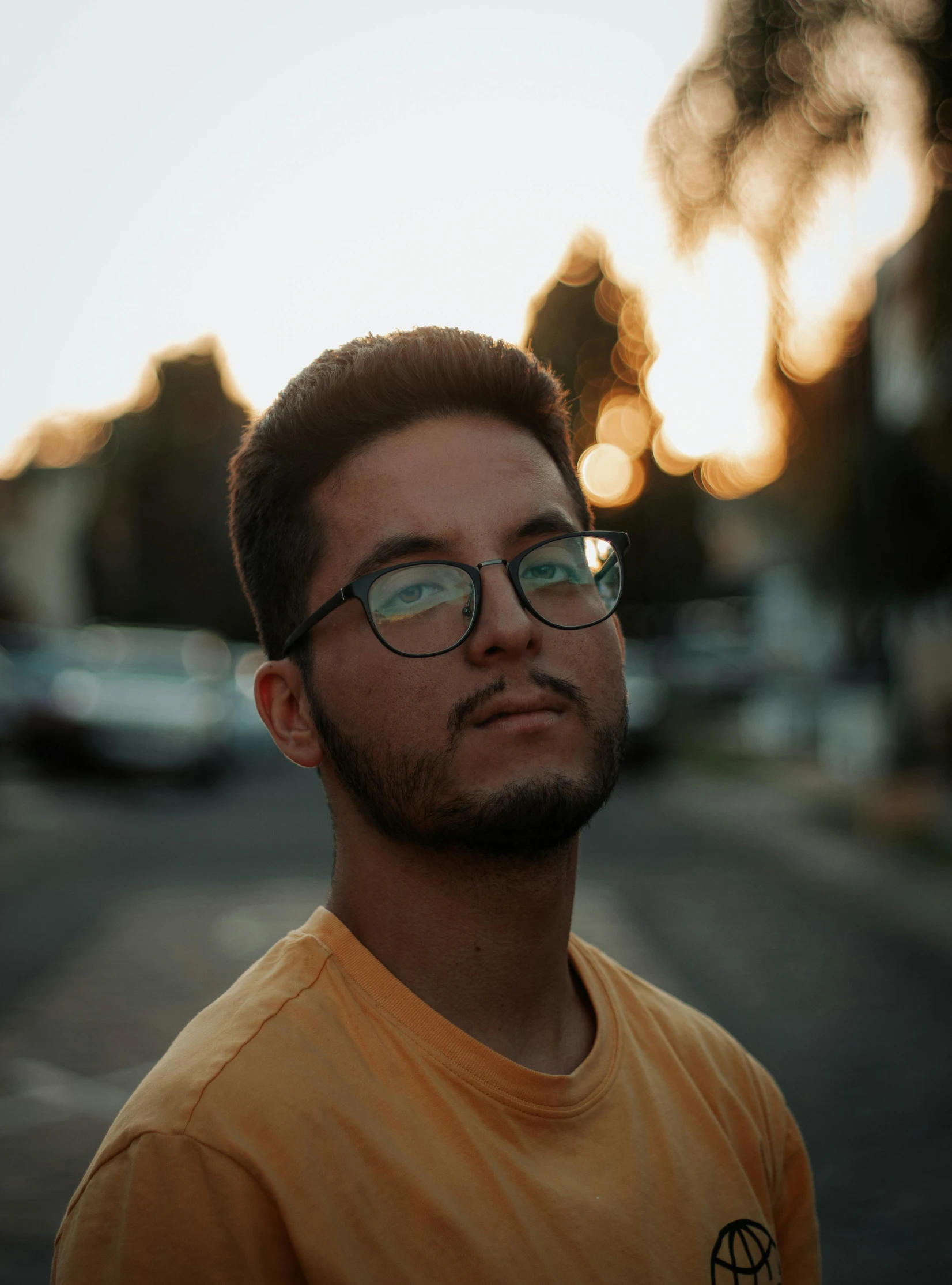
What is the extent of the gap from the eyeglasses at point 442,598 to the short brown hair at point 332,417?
162mm

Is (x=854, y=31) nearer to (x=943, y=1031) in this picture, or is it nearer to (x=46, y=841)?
(x=943, y=1031)

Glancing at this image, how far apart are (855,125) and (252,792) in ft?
42.3

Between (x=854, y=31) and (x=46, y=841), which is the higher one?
(x=854, y=31)

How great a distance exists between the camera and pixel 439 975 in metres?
1.80

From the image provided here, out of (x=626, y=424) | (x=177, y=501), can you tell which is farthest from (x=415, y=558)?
(x=177, y=501)

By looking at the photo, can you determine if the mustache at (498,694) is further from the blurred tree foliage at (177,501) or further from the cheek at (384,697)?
the blurred tree foliage at (177,501)

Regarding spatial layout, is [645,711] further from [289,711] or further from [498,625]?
[498,625]

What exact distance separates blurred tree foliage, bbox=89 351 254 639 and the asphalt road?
36612mm

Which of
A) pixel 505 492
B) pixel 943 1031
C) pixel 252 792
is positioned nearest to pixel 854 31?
pixel 943 1031

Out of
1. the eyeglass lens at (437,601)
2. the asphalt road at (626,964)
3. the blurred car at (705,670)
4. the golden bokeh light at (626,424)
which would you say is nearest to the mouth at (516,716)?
the eyeglass lens at (437,601)

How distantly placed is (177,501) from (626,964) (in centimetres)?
4569

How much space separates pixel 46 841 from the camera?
1209 cm

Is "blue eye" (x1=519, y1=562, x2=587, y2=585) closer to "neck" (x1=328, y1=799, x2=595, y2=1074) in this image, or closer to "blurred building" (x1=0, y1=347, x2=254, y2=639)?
"neck" (x1=328, y1=799, x2=595, y2=1074)

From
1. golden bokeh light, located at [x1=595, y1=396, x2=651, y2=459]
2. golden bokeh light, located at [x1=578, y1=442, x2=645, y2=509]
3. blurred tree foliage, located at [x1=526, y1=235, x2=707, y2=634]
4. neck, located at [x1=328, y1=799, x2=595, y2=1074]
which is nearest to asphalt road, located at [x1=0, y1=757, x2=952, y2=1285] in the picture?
neck, located at [x1=328, y1=799, x2=595, y2=1074]
